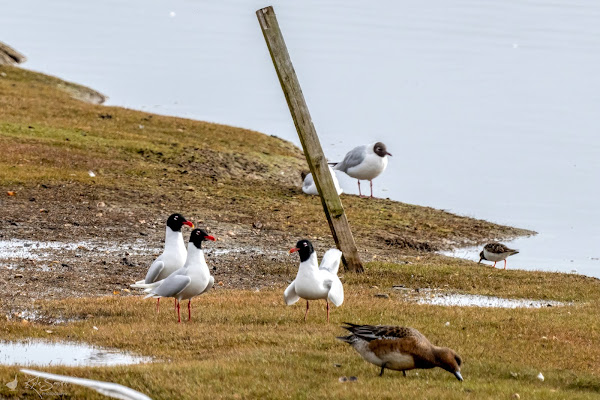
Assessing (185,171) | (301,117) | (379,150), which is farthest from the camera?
(379,150)

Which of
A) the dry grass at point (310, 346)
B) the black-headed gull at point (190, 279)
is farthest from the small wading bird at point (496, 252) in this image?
the black-headed gull at point (190, 279)

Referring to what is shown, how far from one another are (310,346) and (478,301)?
17.7 feet

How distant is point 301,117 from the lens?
18.2 m

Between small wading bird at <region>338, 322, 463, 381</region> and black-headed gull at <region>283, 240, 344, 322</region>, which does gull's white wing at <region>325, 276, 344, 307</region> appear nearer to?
black-headed gull at <region>283, 240, 344, 322</region>

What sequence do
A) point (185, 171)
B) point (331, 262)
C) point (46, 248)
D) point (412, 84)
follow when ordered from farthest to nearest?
point (412, 84), point (185, 171), point (46, 248), point (331, 262)

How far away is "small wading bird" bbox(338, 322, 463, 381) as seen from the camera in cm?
1105

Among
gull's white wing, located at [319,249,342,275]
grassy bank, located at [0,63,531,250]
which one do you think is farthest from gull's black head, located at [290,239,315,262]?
grassy bank, located at [0,63,531,250]

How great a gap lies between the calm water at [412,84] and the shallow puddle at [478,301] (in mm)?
5530

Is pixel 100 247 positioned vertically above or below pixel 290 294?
above

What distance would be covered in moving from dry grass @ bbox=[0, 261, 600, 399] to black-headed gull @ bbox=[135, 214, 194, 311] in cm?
55

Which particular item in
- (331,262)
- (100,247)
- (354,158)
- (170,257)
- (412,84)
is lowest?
(331,262)

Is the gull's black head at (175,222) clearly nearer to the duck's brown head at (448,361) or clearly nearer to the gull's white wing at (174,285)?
the gull's white wing at (174,285)

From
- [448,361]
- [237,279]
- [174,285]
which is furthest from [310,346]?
[237,279]

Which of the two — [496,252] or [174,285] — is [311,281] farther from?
[496,252]
